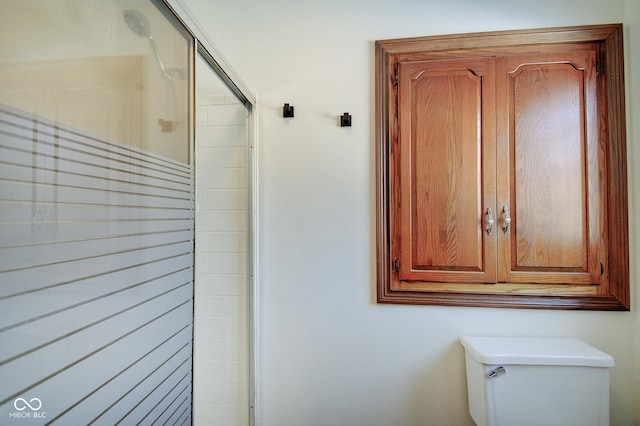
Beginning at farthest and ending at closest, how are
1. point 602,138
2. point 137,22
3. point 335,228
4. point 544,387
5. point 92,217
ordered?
point 335,228 < point 602,138 < point 544,387 < point 137,22 < point 92,217

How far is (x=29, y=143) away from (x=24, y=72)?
98 millimetres

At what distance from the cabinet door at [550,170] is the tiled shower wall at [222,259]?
1161mm

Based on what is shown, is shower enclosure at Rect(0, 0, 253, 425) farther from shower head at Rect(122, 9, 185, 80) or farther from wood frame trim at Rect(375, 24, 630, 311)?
wood frame trim at Rect(375, 24, 630, 311)

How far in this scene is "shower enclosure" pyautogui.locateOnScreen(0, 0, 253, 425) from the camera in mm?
415

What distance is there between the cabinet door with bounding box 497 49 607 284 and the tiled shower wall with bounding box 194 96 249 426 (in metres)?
1.16

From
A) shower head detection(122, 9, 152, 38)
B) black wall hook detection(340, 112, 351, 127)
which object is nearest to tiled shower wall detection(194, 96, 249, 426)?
black wall hook detection(340, 112, 351, 127)

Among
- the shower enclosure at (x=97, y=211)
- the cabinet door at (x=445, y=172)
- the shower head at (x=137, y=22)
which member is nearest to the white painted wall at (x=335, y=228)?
the cabinet door at (x=445, y=172)

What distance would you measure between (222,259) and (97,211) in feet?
3.23

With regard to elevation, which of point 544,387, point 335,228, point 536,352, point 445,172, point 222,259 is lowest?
point 544,387

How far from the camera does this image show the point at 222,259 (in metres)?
1.51

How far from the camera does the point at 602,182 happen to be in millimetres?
1327

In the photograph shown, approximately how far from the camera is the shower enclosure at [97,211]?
415mm

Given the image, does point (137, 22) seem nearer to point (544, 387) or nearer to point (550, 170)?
point (550, 170)

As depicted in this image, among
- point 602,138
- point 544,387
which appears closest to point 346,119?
point 602,138
